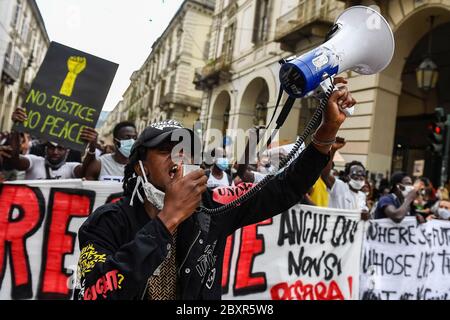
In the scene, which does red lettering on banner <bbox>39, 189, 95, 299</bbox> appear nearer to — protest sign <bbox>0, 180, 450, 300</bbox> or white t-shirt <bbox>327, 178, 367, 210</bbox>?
protest sign <bbox>0, 180, 450, 300</bbox>

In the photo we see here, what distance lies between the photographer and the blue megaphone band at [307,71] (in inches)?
50.4

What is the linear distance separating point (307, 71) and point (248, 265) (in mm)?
3027

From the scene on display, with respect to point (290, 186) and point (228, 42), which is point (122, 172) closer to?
point (290, 186)

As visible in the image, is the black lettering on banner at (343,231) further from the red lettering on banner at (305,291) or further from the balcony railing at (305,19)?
the balcony railing at (305,19)

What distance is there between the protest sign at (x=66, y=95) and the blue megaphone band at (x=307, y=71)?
2.67 m

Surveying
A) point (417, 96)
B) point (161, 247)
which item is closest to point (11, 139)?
point (161, 247)

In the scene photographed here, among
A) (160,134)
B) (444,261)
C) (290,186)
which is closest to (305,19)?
(444,261)

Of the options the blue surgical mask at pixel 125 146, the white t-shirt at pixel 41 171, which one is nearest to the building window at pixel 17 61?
the white t-shirt at pixel 41 171

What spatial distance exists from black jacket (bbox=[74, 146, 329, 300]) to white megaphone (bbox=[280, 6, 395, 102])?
38 cm

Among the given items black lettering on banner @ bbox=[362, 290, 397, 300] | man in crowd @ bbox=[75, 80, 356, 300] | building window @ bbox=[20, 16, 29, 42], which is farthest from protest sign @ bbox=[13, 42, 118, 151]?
building window @ bbox=[20, 16, 29, 42]

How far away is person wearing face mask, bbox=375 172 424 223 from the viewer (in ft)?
15.0

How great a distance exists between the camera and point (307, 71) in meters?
1.27

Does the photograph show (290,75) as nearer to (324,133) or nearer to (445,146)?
(324,133)

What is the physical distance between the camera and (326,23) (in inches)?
427
